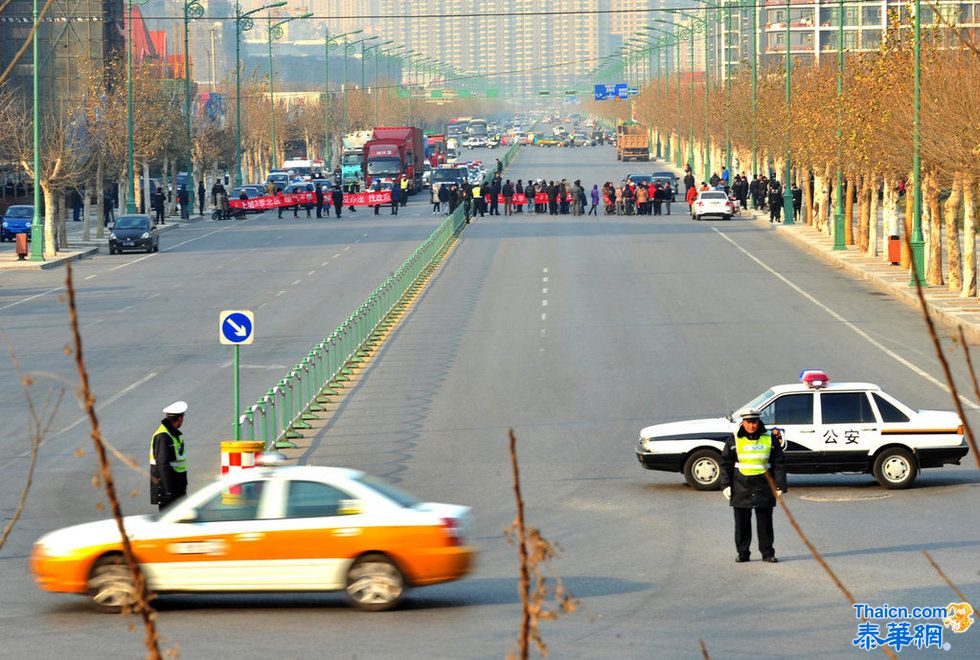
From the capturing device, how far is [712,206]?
231 ft

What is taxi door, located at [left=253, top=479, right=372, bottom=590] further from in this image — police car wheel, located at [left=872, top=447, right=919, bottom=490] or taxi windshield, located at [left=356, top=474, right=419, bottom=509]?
Result: police car wheel, located at [left=872, top=447, right=919, bottom=490]

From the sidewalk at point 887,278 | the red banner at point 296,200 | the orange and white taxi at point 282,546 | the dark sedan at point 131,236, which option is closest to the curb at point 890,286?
the sidewalk at point 887,278

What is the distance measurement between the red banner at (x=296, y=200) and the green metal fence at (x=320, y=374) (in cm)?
3385

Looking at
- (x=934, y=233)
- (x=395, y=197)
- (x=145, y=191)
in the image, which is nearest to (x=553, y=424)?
(x=934, y=233)

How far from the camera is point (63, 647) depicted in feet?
40.7

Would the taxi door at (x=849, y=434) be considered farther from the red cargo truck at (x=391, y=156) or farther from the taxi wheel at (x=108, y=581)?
the red cargo truck at (x=391, y=156)

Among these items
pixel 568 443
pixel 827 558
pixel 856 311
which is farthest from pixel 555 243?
pixel 827 558

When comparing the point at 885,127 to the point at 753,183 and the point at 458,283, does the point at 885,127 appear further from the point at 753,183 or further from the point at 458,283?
the point at 753,183

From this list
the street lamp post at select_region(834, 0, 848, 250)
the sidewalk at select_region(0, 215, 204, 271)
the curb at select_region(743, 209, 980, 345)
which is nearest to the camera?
the curb at select_region(743, 209, 980, 345)

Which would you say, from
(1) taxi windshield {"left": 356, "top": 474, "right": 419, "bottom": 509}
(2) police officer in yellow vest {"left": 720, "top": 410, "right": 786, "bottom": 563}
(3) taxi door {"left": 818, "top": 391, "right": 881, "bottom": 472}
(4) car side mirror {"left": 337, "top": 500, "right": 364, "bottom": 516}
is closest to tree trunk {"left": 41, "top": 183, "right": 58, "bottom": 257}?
(3) taxi door {"left": 818, "top": 391, "right": 881, "bottom": 472}

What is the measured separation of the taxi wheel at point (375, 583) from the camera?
1360 cm

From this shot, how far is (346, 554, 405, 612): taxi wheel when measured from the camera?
535 inches

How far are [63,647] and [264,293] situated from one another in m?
32.2

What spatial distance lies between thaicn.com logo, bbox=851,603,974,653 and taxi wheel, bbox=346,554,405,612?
11.6 ft
